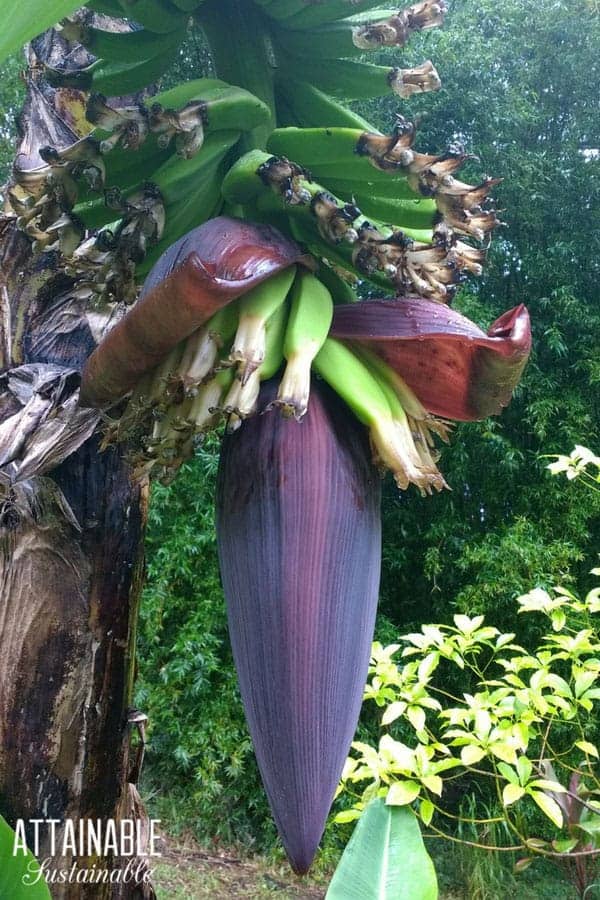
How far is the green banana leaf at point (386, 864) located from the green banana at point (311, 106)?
0.58m

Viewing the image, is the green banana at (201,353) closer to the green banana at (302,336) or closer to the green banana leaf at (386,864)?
the green banana at (302,336)

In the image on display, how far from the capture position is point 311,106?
410 millimetres

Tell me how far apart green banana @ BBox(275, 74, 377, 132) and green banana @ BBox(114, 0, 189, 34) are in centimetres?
6

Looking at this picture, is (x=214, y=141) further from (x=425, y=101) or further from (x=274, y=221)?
(x=425, y=101)

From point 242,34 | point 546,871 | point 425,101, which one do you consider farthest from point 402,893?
point 425,101

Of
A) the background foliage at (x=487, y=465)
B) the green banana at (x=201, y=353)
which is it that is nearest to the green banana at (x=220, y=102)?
the green banana at (x=201, y=353)

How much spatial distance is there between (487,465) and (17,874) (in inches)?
118

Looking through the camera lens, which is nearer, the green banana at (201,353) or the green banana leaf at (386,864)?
the green banana at (201,353)

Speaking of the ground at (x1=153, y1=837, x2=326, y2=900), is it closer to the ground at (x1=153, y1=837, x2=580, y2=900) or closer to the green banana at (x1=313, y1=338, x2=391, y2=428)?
the ground at (x1=153, y1=837, x2=580, y2=900)

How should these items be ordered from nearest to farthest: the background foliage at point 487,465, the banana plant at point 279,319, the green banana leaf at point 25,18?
the green banana leaf at point 25,18 → the banana plant at point 279,319 → the background foliage at point 487,465

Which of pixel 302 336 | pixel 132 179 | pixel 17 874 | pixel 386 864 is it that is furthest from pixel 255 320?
pixel 386 864

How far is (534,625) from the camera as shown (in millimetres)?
2959

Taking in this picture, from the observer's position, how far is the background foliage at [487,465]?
2.90m

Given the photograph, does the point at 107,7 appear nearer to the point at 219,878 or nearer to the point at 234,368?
the point at 234,368
